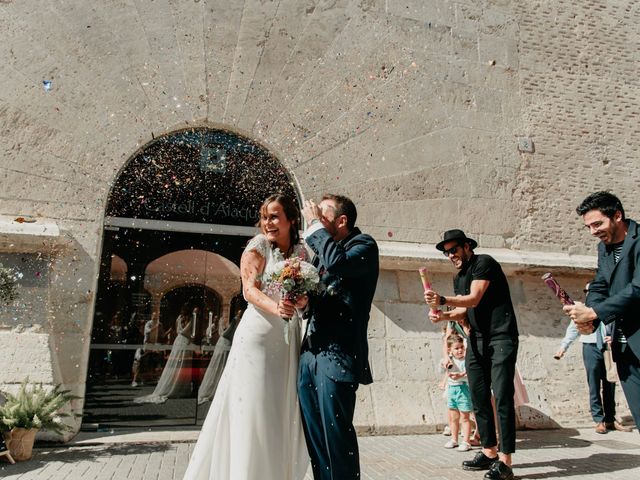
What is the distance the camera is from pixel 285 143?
6191mm

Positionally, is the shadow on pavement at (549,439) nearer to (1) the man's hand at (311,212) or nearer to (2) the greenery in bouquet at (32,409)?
(1) the man's hand at (311,212)

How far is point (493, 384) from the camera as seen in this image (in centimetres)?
388

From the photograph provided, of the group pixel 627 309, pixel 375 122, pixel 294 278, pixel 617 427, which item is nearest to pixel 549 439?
pixel 617 427

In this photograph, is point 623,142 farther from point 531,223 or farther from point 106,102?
point 106,102

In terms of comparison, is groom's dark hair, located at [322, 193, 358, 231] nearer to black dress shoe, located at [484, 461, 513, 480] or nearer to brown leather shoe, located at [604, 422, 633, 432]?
black dress shoe, located at [484, 461, 513, 480]

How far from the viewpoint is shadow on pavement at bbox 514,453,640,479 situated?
391cm

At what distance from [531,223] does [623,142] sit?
2.13 m

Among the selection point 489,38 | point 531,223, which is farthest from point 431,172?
point 489,38

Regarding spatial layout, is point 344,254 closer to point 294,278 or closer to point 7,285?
point 294,278

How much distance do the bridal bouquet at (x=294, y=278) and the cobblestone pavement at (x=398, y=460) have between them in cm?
203

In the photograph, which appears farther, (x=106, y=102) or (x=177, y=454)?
(x=106, y=102)

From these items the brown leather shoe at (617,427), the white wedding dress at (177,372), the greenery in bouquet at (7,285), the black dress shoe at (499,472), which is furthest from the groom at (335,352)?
the brown leather shoe at (617,427)

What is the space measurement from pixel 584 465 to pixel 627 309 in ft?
7.21

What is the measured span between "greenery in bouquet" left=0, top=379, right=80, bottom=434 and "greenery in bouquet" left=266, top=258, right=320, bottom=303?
294cm
